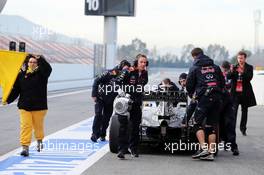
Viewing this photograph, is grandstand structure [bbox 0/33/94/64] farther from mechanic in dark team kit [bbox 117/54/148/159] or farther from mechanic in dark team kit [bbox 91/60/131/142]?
mechanic in dark team kit [bbox 117/54/148/159]

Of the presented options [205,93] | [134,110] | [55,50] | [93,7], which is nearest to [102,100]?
[134,110]

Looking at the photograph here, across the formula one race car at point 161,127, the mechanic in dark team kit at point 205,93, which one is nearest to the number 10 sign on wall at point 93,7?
the formula one race car at point 161,127

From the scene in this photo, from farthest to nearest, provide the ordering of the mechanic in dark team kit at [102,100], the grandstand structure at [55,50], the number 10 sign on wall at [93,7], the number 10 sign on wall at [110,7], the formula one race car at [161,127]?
the grandstand structure at [55,50] < the number 10 sign on wall at [93,7] < the number 10 sign on wall at [110,7] < the mechanic in dark team kit at [102,100] < the formula one race car at [161,127]

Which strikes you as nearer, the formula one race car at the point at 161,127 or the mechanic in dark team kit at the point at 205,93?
the mechanic in dark team kit at the point at 205,93

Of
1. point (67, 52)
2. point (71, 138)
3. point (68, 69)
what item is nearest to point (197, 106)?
point (71, 138)

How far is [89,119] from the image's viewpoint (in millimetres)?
17641

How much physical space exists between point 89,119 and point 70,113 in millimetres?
1965

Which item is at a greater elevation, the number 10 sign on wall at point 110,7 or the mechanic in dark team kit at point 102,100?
the number 10 sign on wall at point 110,7

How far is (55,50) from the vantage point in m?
48.1

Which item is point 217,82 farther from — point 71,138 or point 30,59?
point 71,138

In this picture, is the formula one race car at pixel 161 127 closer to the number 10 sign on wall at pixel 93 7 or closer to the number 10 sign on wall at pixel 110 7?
the number 10 sign on wall at pixel 110 7

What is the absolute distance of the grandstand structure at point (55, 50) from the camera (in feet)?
136

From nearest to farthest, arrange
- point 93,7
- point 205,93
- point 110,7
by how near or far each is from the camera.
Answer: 1. point 205,93
2. point 93,7
3. point 110,7

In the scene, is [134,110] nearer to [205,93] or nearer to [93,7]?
[205,93]
